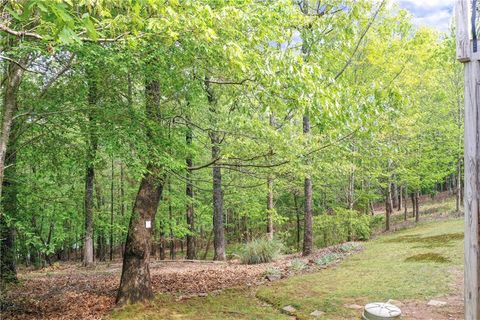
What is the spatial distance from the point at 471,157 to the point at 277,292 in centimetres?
A: 538

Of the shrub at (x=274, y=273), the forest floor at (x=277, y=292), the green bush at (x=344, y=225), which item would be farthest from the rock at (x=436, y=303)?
the green bush at (x=344, y=225)

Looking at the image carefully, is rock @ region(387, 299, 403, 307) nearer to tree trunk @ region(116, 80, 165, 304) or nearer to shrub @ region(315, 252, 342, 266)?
shrub @ region(315, 252, 342, 266)

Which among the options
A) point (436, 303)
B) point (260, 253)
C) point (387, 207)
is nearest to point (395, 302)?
point (436, 303)

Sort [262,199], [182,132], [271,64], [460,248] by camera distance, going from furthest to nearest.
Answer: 1. [262,199]
2. [460,248]
3. [182,132]
4. [271,64]

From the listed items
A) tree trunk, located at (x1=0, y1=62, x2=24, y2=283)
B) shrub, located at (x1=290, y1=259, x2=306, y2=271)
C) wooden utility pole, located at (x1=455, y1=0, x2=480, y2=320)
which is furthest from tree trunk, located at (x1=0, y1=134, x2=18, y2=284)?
shrub, located at (x1=290, y1=259, x2=306, y2=271)

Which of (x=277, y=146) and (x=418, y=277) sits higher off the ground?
(x=277, y=146)

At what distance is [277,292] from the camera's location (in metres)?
7.02

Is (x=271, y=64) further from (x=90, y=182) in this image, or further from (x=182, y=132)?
(x=90, y=182)

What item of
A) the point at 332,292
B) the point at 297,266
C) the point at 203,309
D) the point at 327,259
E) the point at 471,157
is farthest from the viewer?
the point at 327,259

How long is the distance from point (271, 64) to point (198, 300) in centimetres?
471

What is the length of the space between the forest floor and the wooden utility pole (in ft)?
10.0

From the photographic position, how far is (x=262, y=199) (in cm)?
2003

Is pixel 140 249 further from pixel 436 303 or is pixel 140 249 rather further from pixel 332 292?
pixel 436 303

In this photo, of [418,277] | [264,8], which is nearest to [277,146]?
[264,8]
